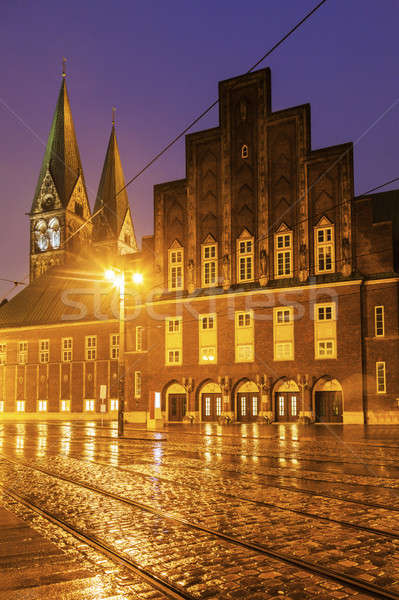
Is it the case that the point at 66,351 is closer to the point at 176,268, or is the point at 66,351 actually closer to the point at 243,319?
the point at 176,268

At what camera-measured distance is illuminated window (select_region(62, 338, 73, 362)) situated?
2208 inches

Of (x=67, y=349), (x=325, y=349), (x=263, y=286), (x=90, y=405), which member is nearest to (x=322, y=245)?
(x=263, y=286)

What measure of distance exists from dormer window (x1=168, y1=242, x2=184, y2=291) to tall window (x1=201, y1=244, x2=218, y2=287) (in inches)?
72.8

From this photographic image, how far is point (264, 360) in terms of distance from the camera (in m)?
38.6

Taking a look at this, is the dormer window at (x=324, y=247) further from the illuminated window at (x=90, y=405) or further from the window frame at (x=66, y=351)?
the window frame at (x=66, y=351)

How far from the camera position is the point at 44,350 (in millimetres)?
57781

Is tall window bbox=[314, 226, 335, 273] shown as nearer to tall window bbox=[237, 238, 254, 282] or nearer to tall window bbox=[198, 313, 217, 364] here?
tall window bbox=[237, 238, 254, 282]

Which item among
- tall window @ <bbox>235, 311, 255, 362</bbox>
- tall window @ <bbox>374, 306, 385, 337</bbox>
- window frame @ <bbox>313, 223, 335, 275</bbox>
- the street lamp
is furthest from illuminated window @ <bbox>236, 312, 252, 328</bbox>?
the street lamp

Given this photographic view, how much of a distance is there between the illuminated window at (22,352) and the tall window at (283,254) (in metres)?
30.6

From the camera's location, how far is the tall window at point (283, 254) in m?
38.5

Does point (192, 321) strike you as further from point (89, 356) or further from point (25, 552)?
point (25, 552)

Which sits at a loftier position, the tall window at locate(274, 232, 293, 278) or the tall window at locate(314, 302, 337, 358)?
the tall window at locate(274, 232, 293, 278)

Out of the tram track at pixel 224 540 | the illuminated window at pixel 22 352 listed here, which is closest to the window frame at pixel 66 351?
the illuminated window at pixel 22 352

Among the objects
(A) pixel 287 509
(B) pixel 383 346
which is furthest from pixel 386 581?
(B) pixel 383 346
